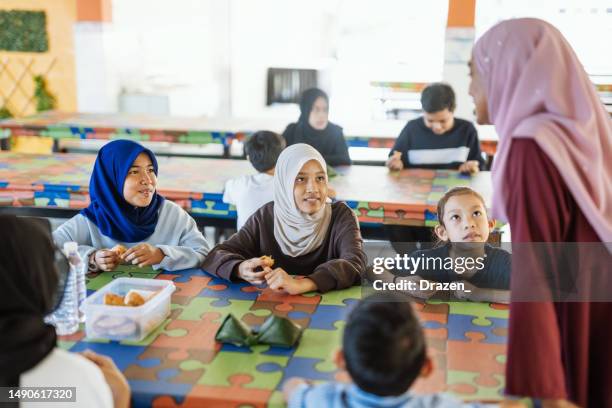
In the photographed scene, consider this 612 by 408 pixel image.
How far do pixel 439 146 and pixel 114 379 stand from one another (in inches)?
128

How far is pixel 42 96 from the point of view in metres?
8.37

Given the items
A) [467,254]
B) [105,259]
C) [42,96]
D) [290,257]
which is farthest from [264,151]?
[42,96]

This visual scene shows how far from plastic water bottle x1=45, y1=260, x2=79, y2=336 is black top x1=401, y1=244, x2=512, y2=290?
3.27 ft

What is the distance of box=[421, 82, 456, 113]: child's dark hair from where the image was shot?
4191mm

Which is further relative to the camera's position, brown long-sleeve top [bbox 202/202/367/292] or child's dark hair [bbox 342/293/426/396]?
brown long-sleeve top [bbox 202/202/367/292]

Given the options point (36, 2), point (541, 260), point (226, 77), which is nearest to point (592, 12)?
point (226, 77)

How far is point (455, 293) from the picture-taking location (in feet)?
6.72

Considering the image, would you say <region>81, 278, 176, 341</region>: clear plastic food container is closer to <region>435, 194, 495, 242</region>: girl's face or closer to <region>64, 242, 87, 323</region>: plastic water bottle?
<region>64, 242, 87, 323</region>: plastic water bottle

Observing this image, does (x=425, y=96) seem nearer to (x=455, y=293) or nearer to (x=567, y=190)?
(x=455, y=293)

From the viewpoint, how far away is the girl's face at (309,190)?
95.8 inches

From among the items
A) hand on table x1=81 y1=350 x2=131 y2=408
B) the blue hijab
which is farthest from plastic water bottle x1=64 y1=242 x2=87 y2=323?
the blue hijab

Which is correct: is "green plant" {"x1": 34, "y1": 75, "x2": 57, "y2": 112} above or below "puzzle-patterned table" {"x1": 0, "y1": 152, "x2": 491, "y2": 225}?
above

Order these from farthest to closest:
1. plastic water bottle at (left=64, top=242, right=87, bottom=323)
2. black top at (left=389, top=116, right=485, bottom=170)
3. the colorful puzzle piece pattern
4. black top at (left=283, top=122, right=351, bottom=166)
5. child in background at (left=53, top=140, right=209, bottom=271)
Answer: the colorful puzzle piece pattern → black top at (left=283, top=122, right=351, bottom=166) → black top at (left=389, top=116, right=485, bottom=170) → child in background at (left=53, top=140, right=209, bottom=271) → plastic water bottle at (left=64, top=242, right=87, bottom=323)

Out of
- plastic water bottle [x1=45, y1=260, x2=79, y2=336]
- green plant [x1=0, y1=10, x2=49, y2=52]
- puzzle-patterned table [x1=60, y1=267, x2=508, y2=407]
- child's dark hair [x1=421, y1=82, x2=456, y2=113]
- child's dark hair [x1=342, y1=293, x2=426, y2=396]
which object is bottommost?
puzzle-patterned table [x1=60, y1=267, x2=508, y2=407]
